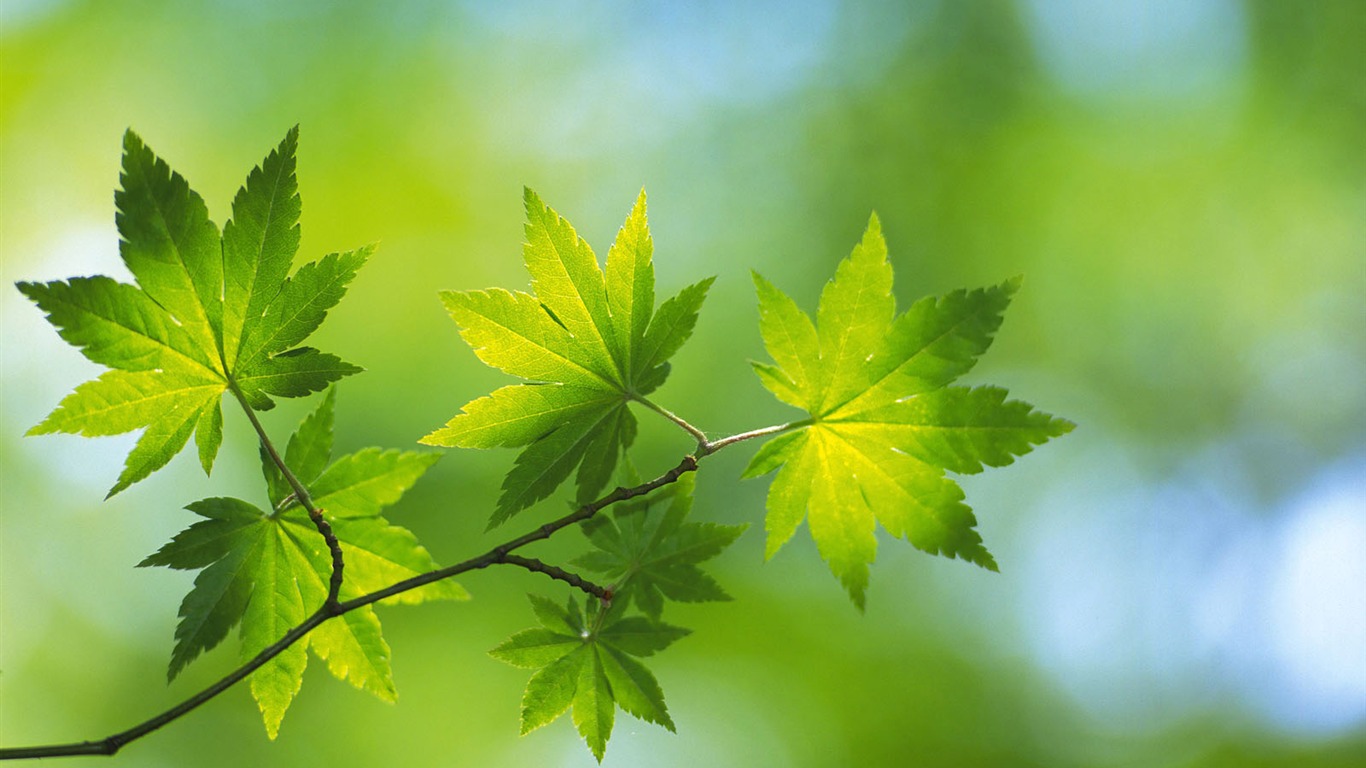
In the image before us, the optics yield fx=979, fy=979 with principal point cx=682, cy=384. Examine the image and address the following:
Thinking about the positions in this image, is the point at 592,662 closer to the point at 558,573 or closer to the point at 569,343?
the point at 558,573

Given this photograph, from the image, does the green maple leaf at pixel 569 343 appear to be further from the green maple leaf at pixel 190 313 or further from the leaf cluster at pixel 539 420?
the green maple leaf at pixel 190 313

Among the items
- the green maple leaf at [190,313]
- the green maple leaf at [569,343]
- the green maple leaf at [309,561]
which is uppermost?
the green maple leaf at [569,343]

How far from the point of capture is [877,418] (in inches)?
36.4

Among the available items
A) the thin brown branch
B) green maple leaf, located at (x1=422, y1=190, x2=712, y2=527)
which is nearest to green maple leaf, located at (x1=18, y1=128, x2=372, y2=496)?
green maple leaf, located at (x1=422, y1=190, x2=712, y2=527)

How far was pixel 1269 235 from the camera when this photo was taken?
26.5 ft

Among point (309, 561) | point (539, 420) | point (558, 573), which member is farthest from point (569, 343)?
point (309, 561)

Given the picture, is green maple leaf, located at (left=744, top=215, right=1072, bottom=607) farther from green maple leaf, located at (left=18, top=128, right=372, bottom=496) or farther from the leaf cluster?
green maple leaf, located at (left=18, top=128, right=372, bottom=496)

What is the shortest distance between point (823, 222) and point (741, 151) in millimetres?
893

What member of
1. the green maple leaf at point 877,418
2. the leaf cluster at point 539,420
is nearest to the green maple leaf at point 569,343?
the leaf cluster at point 539,420

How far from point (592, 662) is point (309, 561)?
0.29 meters

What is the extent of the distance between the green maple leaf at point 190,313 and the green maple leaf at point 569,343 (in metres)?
0.14

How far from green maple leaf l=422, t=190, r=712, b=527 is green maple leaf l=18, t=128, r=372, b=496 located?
14 centimetres

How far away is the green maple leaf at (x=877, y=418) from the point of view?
873mm

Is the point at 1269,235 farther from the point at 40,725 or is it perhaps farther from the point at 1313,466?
the point at 40,725
